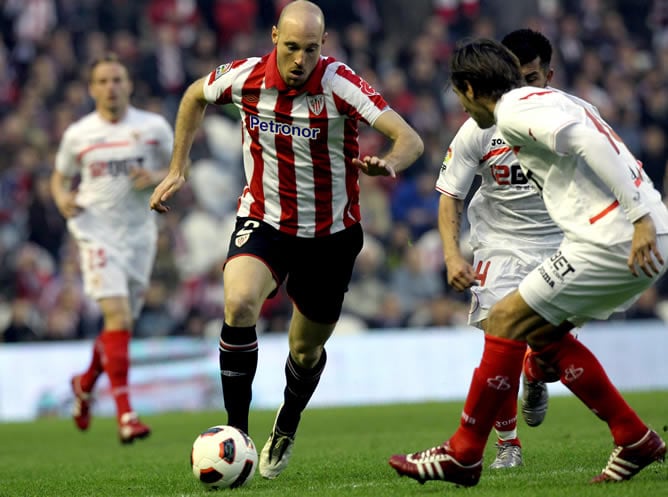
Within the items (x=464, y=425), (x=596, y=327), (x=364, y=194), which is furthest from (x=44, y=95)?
(x=464, y=425)

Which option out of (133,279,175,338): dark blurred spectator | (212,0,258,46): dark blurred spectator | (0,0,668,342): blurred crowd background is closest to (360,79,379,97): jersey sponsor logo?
(0,0,668,342): blurred crowd background

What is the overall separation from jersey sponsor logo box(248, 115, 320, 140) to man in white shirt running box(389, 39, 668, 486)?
4.82 feet

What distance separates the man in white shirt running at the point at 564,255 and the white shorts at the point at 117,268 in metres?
5.69

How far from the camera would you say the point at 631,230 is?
530 centimetres

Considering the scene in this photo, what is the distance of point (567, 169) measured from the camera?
5449mm

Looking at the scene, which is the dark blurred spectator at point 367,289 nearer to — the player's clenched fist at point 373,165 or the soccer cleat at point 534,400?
the soccer cleat at point 534,400

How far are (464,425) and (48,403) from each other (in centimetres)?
1008

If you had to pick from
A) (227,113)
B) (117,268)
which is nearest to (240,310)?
(117,268)

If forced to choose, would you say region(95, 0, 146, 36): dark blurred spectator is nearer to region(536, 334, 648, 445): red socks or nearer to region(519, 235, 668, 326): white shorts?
region(536, 334, 648, 445): red socks

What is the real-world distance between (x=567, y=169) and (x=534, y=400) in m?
2.34

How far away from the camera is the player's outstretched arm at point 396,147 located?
19.6 ft

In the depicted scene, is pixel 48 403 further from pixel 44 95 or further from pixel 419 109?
pixel 419 109

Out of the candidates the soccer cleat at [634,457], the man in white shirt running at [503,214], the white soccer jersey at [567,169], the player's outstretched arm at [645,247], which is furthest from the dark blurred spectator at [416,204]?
the player's outstretched arm at [645,247]

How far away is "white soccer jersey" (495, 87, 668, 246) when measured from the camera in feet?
17.2
